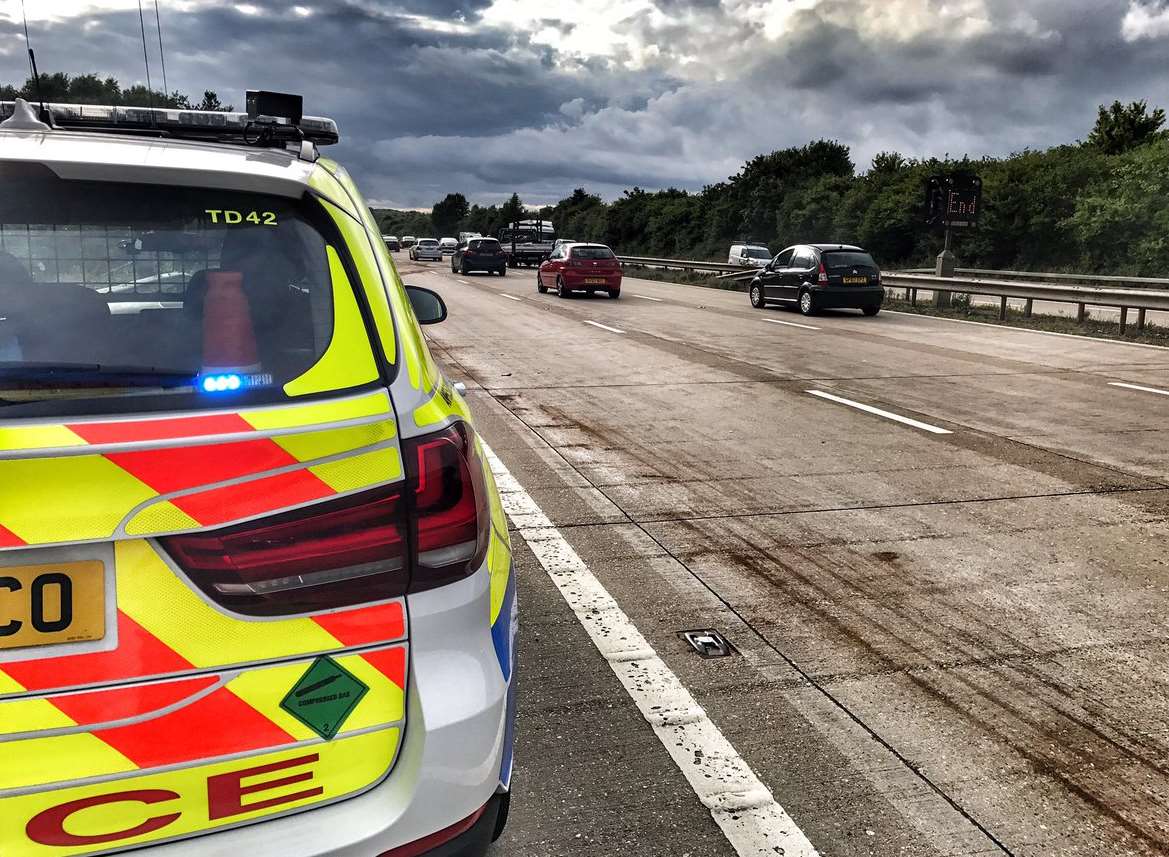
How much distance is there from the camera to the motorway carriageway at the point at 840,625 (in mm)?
2863

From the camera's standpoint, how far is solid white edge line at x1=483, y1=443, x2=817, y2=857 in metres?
2.74

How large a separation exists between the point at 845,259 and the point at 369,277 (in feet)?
71.2

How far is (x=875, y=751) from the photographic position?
126 inches

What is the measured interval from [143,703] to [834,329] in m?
18.4

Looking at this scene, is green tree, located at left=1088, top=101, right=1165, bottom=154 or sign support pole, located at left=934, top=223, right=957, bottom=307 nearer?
sign support pole, located at left=934, top=223, right=957, bottom=307

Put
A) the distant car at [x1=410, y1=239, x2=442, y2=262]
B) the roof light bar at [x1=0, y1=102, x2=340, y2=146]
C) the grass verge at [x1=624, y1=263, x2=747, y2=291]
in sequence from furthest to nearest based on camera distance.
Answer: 1. the distant car at [x1=410, y1=239, x2=442, y2=262]
2. the grass verge at [x1=624, y1=263, x2=747, y2=291]
3. the roof light bar at [x1=0, y1=102, x2=340, y2=146]

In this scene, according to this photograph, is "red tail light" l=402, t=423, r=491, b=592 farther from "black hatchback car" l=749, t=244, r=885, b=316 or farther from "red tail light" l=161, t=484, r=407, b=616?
"black hatchback car" l=749, t=244, r=885, b=316

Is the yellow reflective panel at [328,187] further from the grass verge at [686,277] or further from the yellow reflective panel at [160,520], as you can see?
the grass verge at [686,277]

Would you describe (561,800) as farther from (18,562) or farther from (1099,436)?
(1099,436)

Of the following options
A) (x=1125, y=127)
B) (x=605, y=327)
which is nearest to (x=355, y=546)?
(x=605, y=327)

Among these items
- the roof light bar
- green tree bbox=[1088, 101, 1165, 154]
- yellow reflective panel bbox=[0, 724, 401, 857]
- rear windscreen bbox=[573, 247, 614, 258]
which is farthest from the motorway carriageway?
green tree bbox=[1088, 101, 1165, 154]

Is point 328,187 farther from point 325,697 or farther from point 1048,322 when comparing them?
point 1048,322

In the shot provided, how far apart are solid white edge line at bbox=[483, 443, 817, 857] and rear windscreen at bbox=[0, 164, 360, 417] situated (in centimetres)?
181

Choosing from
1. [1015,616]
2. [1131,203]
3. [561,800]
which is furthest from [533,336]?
[1131,203]
